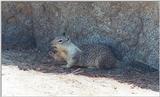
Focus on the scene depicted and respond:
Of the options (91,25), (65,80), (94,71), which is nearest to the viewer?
(65,80)

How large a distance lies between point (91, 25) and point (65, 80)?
67.8 inches

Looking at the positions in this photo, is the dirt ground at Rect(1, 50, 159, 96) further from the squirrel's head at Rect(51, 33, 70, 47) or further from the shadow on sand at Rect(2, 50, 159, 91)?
the squirrel's head at Rect(51, 33, 70, 47)

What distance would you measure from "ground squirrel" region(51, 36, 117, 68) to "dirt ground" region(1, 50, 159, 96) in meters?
0.17

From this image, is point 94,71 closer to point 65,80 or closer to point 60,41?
point 60,41

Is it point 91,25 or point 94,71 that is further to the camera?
point 91,25

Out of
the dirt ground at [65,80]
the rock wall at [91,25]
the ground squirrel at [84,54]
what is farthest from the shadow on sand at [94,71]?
the rock wall at [91,25]

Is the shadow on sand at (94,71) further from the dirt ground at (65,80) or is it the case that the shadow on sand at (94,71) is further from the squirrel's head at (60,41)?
the squirrel's head at (60,41)

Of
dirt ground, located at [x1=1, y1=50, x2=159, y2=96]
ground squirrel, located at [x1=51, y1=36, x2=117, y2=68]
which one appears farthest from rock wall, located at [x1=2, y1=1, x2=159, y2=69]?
dirt ground, located at [x1=1, y1=50, x2=159, y2=96]

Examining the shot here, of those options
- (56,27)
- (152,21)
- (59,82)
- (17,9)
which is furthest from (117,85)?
(17,9)

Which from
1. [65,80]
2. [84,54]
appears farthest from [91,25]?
[65,80]

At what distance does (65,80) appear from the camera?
673cm

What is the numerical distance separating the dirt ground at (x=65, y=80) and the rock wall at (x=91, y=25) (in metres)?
0.40

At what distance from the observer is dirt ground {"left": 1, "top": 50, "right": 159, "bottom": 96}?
6.18 meters

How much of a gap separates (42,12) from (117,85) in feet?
8.13
